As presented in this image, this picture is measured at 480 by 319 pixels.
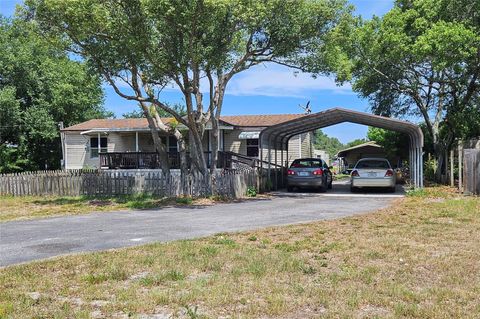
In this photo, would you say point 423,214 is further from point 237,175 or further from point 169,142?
point 169,142

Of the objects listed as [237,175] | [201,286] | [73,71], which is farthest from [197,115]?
[73,71]

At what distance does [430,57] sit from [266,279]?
1604cm

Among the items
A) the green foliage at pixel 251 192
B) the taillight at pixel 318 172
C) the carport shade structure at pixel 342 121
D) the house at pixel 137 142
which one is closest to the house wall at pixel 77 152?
the house at pixel 137 142

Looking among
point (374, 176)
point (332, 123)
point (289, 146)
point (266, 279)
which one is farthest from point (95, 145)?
point (266, 279)

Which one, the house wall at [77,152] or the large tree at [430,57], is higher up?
the large tree at [430,57]

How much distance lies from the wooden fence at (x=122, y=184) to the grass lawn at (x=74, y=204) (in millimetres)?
645

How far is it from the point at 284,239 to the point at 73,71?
32136mm

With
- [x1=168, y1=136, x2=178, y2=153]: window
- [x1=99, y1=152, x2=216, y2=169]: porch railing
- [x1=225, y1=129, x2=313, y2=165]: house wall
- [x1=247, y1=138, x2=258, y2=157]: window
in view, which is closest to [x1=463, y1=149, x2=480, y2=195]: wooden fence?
[x1=225, y1=129, x2=313, y2=165]: house wall

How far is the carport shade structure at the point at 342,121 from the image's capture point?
723 inches

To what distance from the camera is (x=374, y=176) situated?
18625 millimetres

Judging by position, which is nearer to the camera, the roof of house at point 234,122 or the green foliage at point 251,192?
the green foliage at point 251,192

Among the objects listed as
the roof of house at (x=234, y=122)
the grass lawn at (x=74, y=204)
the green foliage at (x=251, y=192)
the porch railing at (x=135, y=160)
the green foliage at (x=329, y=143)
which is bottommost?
the grass lawn at (x=74, y=204)

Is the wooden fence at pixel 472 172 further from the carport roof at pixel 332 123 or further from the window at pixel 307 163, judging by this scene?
the window at pixel 307 163

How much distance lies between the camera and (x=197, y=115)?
59.8 ft
